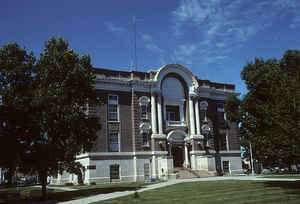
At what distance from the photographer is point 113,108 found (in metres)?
39.0

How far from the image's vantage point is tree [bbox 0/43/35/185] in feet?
70.1

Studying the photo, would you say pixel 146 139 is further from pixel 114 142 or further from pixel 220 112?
pixel 220 112

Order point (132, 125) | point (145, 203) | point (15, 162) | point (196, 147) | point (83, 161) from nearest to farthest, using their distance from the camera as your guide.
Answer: point (145, 203)
point (15, 162)
point (83, 161)
point (132, 125)
point (196, 147)

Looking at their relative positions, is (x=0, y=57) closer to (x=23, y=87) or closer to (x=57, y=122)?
(x=23, y=87)

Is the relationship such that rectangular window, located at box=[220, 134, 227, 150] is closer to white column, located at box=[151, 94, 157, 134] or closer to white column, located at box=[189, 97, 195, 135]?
white column, located at box=[189, 97, 195, 135]

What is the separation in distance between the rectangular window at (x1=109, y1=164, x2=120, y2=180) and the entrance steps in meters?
6.92

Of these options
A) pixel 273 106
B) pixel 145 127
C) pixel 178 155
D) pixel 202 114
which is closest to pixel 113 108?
pixel 145 127

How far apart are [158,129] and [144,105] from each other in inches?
139

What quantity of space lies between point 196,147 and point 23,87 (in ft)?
84.4

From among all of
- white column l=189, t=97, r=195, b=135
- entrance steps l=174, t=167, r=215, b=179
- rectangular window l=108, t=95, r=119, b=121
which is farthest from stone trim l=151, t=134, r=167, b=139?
rectangular window l=108, t=95, r=119, b=121

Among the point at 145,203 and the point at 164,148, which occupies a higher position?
the point at 164,148

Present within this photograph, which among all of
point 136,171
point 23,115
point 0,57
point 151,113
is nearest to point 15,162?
point 23,115

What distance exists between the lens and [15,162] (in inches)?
865

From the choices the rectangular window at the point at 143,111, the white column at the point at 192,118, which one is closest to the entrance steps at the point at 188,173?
the white column at the point at 192,118
